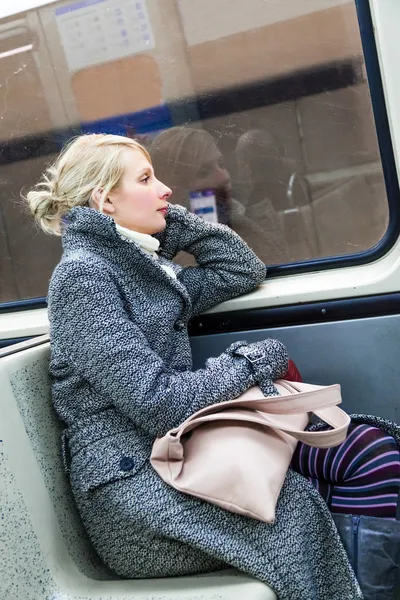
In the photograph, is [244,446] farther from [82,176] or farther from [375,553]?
[82,176]

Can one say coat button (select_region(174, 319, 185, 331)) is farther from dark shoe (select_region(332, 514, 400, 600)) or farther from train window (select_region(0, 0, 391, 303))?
dark shoe (select_region(332, 514, 400, 600))

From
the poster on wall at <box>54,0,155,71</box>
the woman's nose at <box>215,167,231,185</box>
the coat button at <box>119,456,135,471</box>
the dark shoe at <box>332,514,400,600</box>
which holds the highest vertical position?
the poster on wall at <box>54,0,155,71</box>

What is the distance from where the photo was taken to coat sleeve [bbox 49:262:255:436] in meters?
1.50

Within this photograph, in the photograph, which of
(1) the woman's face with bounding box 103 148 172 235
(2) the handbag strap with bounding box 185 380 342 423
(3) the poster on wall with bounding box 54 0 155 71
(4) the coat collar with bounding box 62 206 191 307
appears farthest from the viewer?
(3) the poster on wall with bounding box 54 0 155 71

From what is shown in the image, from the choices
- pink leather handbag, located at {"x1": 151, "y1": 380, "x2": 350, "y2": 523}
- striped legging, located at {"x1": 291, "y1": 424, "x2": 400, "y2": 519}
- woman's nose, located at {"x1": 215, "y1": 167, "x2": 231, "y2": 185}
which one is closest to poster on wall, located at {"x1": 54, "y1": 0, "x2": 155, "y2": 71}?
woman's nose, located at {"x1": 215, "y1": 167, "x2": 231, "y2": 185}

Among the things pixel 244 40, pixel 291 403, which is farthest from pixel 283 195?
pixel 291 403

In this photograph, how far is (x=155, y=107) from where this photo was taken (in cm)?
213

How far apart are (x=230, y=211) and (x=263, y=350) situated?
0.62 m

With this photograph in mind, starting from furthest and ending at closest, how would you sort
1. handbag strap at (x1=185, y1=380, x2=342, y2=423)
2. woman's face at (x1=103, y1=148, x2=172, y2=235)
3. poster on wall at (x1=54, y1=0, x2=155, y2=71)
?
poster on wall at (x1=54, y1=0, x2=155, y2=71)
woman's face at (x1=103, y1=148, x2=172, y2=235)
handbag strap at (x1=185, y1=380, x2=342, y2=423)

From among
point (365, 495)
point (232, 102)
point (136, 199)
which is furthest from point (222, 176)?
point (365, 495)

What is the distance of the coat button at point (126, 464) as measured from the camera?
1.54 m

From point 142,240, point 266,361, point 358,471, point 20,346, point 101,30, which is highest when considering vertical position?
point 101,30

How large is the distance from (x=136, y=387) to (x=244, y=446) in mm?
274

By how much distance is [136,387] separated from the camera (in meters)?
1.50
